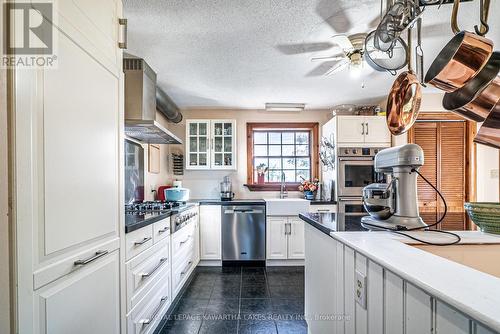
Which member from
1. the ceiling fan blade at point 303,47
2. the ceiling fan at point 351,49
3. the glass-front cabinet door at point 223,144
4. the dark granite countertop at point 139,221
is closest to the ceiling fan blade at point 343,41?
the ceiling fan at point 351,49

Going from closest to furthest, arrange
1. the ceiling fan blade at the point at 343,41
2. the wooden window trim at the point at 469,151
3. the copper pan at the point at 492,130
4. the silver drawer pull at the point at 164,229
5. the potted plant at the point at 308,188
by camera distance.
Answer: the copper pan at the point at 492,130
the ceiling fan blade at the point at 343,41
the silver drawer pull at the point at 164,229
the wooden window trim at the point at 469,151
the potted plant at the point at 308,188

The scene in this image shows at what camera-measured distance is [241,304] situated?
8.02 ft

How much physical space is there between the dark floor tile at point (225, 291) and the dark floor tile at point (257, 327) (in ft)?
1.65

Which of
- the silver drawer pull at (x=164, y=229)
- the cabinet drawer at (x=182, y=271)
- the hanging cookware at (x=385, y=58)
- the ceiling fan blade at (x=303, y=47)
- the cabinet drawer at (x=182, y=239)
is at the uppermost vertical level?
the ceiling fan blade at (x=303, y=47)

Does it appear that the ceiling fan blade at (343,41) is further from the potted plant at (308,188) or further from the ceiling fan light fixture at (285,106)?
the potted plant at (308,188)

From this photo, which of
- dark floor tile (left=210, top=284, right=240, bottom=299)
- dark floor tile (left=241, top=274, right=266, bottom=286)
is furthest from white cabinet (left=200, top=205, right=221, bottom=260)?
dark floor tile (left=210, top=284, right=240, bottom=299)

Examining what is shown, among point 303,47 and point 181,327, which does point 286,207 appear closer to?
point 181,327

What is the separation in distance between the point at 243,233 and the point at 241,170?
3.73 feet

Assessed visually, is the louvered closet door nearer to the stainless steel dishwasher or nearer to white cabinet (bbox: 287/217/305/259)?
white cabinet (bbox: 287/217/305/259)

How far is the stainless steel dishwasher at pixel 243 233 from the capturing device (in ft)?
11.5

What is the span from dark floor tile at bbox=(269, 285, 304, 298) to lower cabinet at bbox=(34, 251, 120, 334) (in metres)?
1.73

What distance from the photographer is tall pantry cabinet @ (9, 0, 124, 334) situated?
2.54 feet

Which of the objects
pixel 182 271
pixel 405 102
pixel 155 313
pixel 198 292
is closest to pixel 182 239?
pixel 182 271

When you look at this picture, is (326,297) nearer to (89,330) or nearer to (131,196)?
(89,330)
